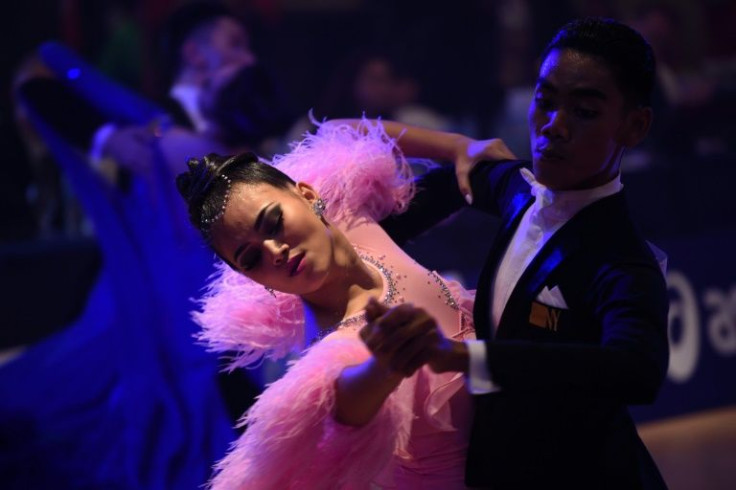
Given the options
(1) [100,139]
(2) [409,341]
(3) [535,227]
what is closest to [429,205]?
(3) [535,227]

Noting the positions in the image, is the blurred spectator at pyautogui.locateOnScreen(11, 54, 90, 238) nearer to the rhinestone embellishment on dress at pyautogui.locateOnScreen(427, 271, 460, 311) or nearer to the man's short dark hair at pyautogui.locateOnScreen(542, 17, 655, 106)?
the rhinestone embellishment on dress at pyautogui.locateOnScreen(427, 271, 460, 311)

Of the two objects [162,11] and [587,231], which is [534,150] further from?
[162,11]

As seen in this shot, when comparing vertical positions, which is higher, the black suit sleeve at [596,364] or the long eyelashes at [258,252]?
the long eyelashes at [258,252]

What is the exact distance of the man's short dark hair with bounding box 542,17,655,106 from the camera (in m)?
1.65

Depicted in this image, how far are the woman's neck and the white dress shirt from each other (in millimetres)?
249

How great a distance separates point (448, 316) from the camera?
196 centimetres

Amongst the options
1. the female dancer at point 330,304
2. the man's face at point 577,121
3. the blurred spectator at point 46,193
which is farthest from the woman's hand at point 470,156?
the blurred spectator at point 46,193

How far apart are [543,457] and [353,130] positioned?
0.83m

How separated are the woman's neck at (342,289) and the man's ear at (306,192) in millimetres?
90

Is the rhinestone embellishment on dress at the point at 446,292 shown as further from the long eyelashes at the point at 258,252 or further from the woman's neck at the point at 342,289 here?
the long eyelashes at the point at 258,252

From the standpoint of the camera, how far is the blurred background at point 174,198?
370 centimetres

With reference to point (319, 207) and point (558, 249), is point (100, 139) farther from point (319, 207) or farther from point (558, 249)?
point (558, 249)

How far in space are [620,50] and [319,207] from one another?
63 cm

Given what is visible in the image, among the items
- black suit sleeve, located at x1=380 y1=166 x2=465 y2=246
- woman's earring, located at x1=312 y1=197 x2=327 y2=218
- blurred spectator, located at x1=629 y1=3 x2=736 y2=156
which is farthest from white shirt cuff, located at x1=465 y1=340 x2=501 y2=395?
blurred spectator, located at x1=629 y1=3 x2=736 y2=156
